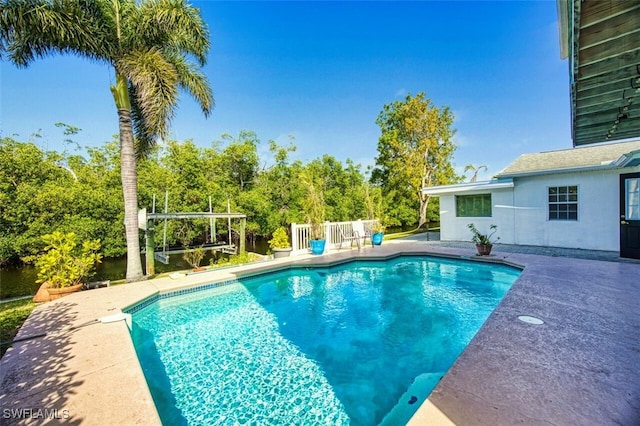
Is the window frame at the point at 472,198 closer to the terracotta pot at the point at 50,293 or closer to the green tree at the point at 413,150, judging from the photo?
the green tree at the point at 413,150

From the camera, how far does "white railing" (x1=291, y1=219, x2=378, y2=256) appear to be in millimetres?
9812

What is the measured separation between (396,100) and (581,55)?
2169 centimetres

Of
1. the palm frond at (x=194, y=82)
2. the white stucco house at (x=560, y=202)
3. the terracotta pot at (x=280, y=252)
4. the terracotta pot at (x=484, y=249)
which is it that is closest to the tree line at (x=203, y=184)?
the terracotta pot at (x=280, y=252)

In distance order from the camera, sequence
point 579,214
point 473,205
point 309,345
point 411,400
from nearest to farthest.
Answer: point 411,400 → point 309,345 → point 579,214 → point 473,205

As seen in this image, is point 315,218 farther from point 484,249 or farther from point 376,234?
point 484,249

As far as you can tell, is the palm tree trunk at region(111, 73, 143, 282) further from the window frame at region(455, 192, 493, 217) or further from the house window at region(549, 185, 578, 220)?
the house window at region(549, 185, 578, 220)

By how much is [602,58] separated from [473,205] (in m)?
10.0

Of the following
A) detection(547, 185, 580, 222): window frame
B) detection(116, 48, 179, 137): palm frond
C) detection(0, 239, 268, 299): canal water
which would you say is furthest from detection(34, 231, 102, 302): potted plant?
detection(547, 185, 580, 222): window frame

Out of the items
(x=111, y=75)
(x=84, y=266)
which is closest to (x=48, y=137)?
(x=111, y=75)

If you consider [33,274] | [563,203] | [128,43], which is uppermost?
[128,43]

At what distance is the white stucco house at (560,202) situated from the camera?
7.58m

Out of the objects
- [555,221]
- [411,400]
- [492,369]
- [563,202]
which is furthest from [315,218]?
[563,202]

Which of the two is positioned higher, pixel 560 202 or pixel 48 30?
pixel 48 30

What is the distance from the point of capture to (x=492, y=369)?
8.14 feet
